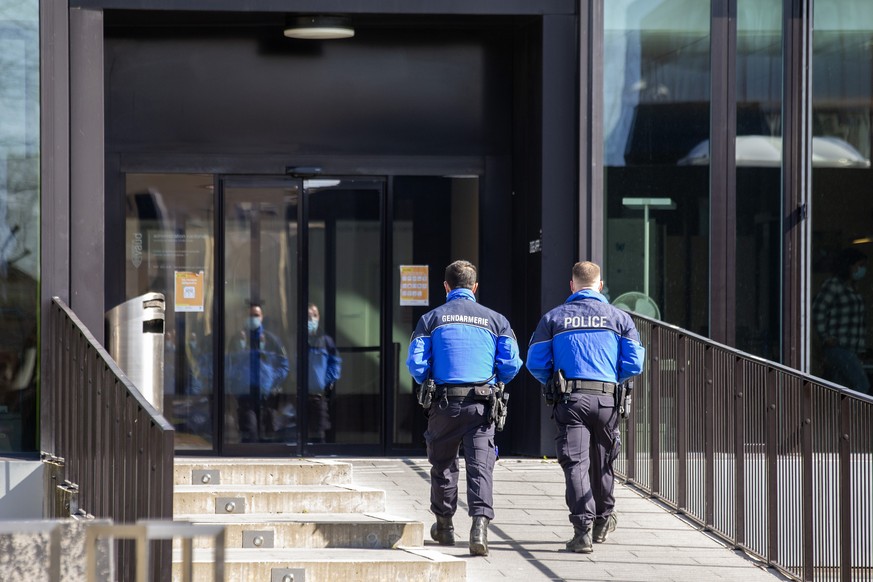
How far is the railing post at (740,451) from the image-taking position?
777 cm

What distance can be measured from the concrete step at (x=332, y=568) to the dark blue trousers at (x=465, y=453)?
0.49 metres

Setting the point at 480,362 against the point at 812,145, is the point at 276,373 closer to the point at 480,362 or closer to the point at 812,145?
the point at 480,362

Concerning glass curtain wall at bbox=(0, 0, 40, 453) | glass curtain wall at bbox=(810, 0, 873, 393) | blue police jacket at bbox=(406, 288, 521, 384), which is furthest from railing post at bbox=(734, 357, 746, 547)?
glass curtain wall at bbox=(0, 0, 40, 453)

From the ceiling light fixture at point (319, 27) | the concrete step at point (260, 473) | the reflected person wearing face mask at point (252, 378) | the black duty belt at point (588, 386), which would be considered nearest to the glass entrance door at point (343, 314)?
the reflected person wearing face mask at point (252, 378)

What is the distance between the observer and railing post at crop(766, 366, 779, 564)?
7355 mm

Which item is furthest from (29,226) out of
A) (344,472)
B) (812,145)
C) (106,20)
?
(812,145)

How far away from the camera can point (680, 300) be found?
10844 millimetres

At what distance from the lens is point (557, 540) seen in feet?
26.0

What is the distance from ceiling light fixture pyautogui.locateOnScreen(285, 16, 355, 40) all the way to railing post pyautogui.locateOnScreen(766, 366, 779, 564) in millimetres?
4763

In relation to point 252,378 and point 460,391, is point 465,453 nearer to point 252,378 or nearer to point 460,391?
point 460,391

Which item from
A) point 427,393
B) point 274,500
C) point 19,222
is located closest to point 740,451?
point 427,393

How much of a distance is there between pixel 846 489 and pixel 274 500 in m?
3.39

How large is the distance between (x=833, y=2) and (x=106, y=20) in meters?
5.77

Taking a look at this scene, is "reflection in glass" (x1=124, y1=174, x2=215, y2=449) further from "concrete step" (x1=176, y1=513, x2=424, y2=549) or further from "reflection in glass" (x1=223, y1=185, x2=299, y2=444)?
"concrete step" (x1=176, y1=513, x2=424, y2=549)
